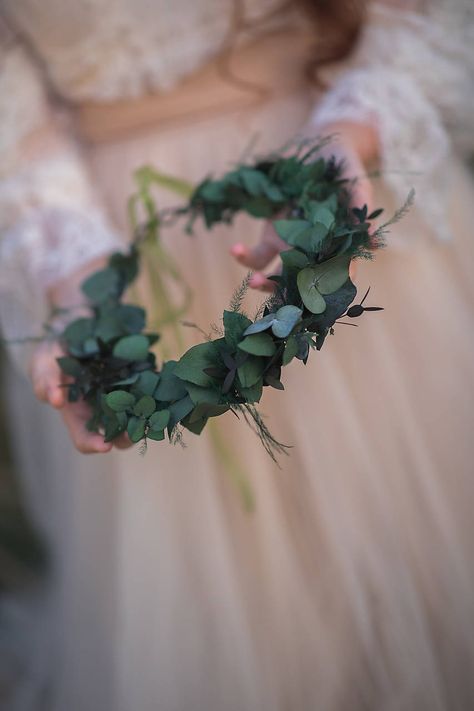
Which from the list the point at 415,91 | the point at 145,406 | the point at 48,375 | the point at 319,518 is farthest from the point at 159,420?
the point at 415,91

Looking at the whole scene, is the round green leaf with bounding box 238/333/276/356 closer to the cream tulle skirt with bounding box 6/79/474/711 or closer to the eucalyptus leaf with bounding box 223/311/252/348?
the eucalyptus leaf with bounding box 223/311/252/348

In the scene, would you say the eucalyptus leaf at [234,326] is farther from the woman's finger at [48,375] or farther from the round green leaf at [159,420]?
the woman's finger at [48,375]

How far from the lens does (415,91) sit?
2.16ft

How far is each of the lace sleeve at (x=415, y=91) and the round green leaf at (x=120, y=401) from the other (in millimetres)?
387

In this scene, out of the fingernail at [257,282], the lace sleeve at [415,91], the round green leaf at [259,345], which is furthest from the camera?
the lace sleeve at [415,91]

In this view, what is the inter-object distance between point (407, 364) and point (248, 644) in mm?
391

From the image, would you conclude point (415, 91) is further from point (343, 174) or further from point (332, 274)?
point (332, 274)

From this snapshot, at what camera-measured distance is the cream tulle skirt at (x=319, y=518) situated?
67cm

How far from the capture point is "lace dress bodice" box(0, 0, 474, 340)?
0.65 m

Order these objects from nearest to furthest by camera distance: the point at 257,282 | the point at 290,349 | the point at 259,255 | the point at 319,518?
the point at 290,349 < the point at 257,282 < the point at 259,255 < the point at 319,518

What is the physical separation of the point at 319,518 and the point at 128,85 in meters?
0.60

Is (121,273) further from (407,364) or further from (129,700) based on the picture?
(129,700)

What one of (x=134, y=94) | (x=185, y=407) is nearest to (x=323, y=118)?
(x=134, y=94)

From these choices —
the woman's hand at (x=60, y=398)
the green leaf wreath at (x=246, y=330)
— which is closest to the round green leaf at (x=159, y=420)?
the green leaf wreath at (x=246, y=330)
